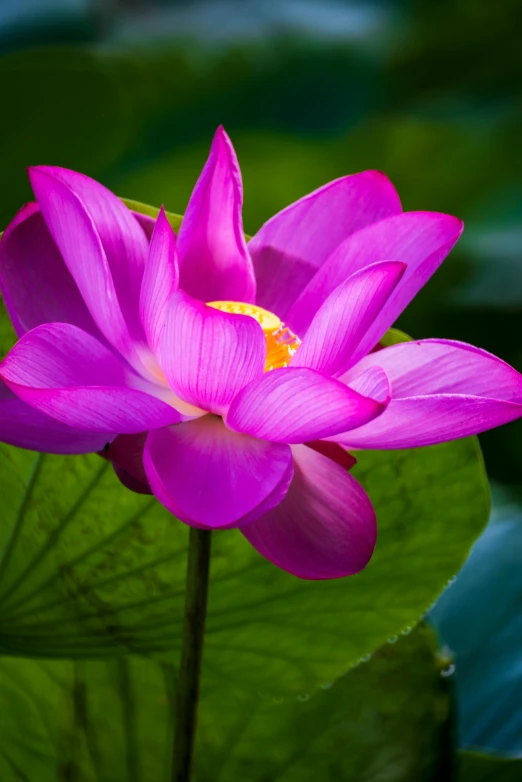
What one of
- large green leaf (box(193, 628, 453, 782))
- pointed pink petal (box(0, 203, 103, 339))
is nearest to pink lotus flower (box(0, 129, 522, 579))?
pointed pink petal (box(0, 203, 103, 339))

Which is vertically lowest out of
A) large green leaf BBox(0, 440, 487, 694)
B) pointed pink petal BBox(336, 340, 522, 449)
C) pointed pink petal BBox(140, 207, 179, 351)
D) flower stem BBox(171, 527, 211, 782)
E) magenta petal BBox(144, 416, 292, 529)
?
large green leaf BBox(0, 440, 487, 694)

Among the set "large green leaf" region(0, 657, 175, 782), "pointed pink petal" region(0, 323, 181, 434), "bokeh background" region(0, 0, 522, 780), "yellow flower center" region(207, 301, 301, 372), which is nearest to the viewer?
"pointed pink petal" region(0, 323, 181, 434)

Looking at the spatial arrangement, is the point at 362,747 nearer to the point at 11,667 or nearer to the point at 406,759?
the point at 406,759

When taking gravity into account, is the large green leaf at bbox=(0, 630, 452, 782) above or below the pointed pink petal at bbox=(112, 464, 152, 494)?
below

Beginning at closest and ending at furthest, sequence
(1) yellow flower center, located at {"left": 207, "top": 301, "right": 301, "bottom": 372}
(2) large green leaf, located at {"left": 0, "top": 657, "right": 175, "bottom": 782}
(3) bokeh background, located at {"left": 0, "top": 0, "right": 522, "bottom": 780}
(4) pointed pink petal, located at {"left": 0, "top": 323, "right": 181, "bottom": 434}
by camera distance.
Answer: (4) pointed pink petal, located at {"left": 0, "top": 323, "right": 181, "bottom": 434} < (1) yellow flower center, located at {"left": 207, "top": 301, "right": 301, "bottom": 372} < (2) large green leaf, located at {"left": 0, "top": 657, "right": 175, "bottom": 782} < (3) bokeh background, located at {"left": 0, "top": 0, "right": 522, "bottom": 780}

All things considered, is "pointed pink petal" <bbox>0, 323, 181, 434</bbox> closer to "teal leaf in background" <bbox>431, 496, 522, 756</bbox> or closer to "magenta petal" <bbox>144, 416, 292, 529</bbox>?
"magenta petal" <bbox>144, 416, 292, 529</bbox>

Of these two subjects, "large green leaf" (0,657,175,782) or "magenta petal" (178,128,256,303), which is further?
"large green leaf" (0,657,175,782)
